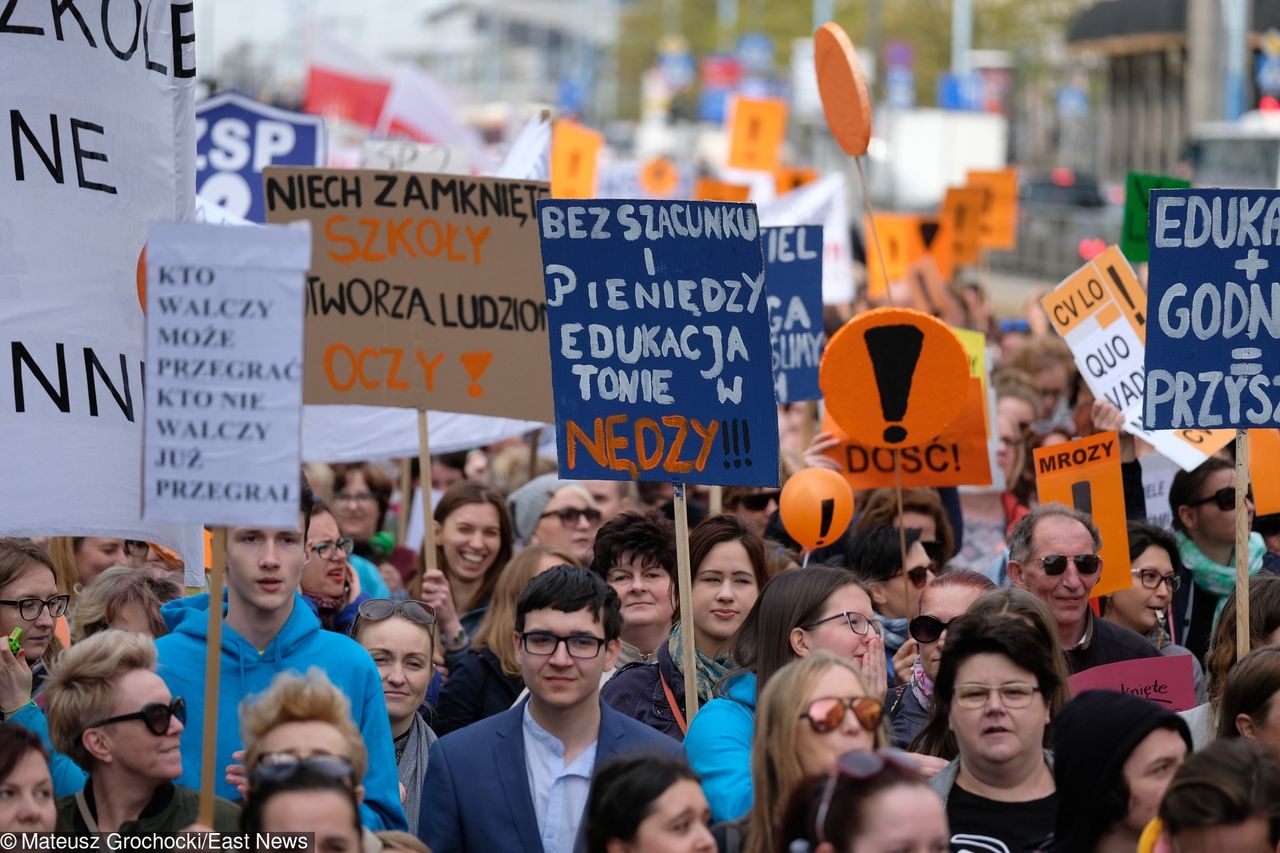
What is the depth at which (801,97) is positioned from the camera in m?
55.4

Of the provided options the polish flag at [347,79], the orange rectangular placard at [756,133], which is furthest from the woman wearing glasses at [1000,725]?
the polish flag at [347,79]

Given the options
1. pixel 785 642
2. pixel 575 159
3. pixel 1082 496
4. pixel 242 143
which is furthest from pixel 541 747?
pixel 575 159

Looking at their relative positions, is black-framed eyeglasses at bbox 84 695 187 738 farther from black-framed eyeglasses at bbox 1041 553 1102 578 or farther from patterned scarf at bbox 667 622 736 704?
black-framed eyeglasses at bbox 1041 553 1102 578

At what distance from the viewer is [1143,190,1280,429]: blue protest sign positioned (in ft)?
20.0

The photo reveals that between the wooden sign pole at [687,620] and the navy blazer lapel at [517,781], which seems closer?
the navy blazer lapel at [517,781]

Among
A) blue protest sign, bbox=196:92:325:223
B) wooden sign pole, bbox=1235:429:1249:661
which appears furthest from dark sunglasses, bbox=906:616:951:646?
blue protest sign, bbox=196:92:325:223

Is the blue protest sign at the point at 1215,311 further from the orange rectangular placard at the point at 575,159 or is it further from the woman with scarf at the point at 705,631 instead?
the orange rectangular placard at the point at 575,159

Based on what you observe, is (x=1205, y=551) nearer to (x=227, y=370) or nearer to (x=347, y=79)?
(x=227, y=370)

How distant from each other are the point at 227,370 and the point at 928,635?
240 cm

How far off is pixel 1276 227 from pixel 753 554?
181cm

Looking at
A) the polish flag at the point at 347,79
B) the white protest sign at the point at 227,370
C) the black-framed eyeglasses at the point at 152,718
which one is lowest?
the black-framed eyeglasses at the point at 152,718

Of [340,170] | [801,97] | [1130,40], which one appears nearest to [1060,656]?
[340,170]

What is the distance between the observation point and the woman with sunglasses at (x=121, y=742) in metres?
4.59

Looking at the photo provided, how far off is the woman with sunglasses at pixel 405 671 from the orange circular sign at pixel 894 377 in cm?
224
